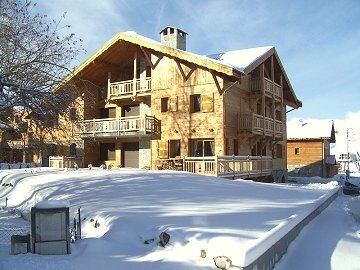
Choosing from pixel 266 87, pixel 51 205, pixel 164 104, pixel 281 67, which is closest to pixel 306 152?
pixel 281 67

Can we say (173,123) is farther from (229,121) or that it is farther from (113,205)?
(113,205)

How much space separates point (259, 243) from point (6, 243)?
5.14 meters

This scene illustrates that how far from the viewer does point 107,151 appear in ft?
94.8

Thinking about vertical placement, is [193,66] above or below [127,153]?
above

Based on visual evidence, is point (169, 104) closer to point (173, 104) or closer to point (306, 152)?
point (173, 104)

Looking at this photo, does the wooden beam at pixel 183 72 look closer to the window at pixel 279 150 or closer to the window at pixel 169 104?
the window at pixel 169 104

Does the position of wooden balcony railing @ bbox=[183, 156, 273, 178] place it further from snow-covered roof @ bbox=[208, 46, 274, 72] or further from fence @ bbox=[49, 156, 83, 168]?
fence @ bbox=[49, 156, 83, 168]

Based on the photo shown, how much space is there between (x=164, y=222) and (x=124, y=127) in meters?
17.9

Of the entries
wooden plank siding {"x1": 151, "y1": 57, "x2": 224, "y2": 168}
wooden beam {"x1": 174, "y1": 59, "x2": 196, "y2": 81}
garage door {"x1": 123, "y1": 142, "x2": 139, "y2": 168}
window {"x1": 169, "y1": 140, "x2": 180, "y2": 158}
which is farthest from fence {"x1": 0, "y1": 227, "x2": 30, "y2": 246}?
garage door {"x1": 123, "y1": 142, "x2": 139, "y2": 168}

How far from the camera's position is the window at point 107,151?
2855 centimetres

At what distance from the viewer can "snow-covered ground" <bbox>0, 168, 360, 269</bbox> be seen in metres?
6.39

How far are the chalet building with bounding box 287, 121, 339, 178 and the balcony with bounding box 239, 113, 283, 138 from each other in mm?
14496

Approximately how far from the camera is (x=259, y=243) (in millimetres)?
6168

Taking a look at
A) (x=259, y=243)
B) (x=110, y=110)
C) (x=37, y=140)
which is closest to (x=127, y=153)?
(x=110, y=110)
